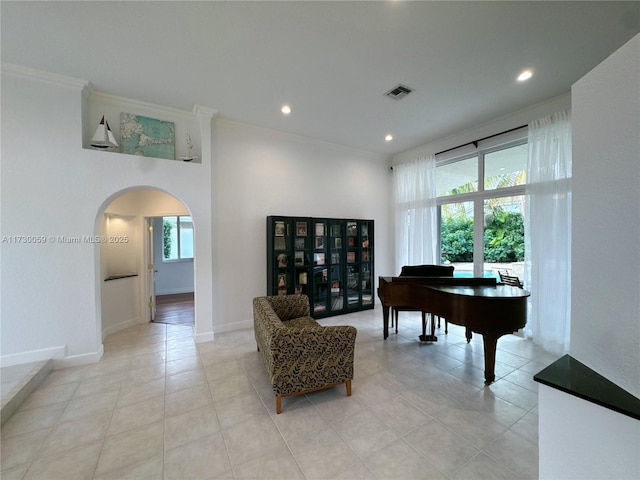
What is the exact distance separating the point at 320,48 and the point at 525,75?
2.53 m

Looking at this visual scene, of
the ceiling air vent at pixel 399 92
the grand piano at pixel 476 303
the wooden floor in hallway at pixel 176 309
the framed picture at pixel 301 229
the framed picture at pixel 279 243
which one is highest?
the ceiling air vent at pixel 399 92

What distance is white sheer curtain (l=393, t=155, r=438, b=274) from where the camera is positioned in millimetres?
5035

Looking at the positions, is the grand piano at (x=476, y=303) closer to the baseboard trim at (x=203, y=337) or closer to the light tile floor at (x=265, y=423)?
the light tile floor at (x=265, y=423)

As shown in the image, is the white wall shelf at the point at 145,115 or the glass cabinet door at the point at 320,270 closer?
the white wall shelf at the point at 145,115

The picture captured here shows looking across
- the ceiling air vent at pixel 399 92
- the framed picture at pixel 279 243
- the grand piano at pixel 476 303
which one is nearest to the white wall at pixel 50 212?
the framed picture at pixel 279 243

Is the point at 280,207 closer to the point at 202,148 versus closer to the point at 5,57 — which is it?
the point at 202,148

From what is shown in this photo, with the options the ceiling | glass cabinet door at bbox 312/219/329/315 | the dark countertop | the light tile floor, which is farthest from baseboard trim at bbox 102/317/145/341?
the dark countertop

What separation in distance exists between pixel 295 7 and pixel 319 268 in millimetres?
3725

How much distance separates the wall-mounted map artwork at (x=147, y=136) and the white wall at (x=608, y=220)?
14.5 feet

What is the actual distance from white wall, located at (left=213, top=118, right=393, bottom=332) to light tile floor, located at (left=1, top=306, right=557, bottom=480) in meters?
1.29

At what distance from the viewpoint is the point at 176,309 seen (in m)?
5.63

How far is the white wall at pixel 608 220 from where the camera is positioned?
93 cm

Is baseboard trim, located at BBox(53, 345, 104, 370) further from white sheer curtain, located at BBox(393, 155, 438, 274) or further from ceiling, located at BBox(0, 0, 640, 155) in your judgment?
white sheer curtain, located at BBox(393, 155, 438, 274)

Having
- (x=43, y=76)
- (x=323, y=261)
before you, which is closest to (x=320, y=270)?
(x=323, y=261)
